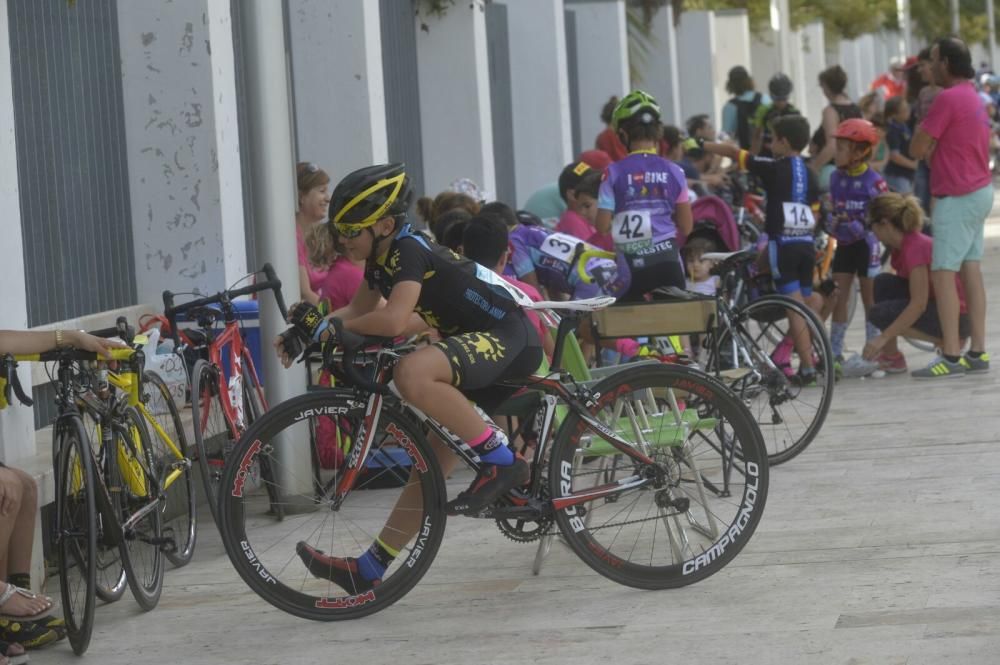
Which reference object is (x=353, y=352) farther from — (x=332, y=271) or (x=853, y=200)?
(x=853, y=200)

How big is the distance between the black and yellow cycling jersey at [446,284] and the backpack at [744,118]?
13334mm

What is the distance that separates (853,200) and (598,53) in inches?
433

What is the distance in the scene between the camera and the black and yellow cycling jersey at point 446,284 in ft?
20.8

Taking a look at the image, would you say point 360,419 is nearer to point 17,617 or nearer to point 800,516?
point 17,617

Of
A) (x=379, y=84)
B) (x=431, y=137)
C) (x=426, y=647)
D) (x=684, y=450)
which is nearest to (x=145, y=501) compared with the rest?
(x=426, y=647)

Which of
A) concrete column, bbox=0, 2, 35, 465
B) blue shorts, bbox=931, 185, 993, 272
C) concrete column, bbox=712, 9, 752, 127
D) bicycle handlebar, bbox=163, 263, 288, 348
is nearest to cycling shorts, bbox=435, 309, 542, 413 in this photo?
bicycle handlebar, bbox=163, 263, 288, 348

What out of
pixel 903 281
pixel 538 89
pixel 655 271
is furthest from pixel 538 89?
pixel 655 271

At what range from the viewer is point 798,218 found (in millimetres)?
11289

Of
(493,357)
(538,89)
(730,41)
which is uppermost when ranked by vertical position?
(730,41)

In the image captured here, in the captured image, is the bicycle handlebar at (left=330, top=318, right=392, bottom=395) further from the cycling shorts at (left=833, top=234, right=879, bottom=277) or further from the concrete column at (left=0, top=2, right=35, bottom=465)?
the cycling shorts at (left=833, top=234, right=879, bottom=277)

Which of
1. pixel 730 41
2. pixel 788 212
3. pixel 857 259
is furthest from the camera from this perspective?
pixel 730 41

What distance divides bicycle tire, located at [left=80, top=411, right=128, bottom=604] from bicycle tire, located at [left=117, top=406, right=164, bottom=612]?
6cm

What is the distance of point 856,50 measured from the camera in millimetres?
58438

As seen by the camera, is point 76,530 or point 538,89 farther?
point 538,89
